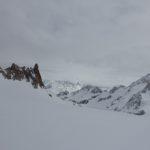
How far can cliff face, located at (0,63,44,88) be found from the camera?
34287 millimetres

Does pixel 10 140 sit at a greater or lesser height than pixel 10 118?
lesser

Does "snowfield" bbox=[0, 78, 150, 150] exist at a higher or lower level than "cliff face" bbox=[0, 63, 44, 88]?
lower

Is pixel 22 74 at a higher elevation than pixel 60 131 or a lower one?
higher

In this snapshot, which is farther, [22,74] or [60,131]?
[22,74]

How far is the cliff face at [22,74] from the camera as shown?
3429 cm

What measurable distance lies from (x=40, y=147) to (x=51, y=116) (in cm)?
451

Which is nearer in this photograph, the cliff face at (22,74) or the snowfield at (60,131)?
the snowfield at (60,131)

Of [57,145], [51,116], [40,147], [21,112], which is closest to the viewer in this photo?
[40,147]

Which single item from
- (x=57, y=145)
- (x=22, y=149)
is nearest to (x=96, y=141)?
(x=57, y=145)

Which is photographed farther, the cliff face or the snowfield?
the cliff face

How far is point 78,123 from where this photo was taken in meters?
17.0

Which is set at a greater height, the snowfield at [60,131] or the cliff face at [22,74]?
the cliff face at [22,74]

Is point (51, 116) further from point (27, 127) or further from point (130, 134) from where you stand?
point (130, 134)

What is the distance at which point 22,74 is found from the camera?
40969mm
